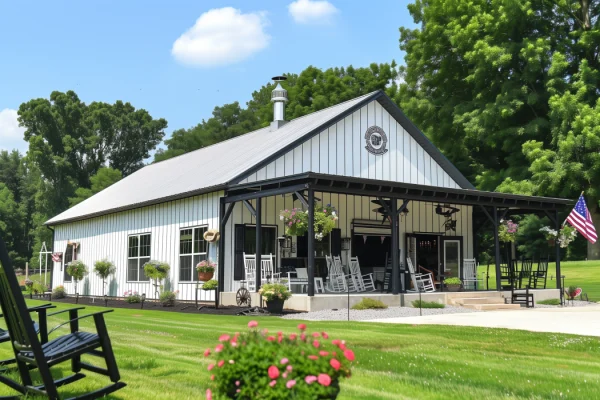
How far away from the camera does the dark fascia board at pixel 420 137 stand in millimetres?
20414

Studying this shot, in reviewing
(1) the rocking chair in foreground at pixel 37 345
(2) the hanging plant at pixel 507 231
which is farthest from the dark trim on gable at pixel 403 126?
(1) the rocking chair in foreground at pixel 37 345

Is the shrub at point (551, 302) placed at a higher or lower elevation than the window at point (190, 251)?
lower

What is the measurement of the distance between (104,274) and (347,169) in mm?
9104

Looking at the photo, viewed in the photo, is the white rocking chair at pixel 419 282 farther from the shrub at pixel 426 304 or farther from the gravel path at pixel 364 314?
the gravel path at pixel 364 314

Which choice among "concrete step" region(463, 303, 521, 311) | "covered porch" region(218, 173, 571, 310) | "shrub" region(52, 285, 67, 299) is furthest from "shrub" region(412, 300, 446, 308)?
"shrub" region(52, 285, 67, 299)

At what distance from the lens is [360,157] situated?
784 inches

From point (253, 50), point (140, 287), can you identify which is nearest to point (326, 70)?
point (253, 50)

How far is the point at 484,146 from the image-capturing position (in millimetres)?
34594

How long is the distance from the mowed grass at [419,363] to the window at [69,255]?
17.1 metres

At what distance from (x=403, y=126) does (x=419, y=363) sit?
15.2 metres

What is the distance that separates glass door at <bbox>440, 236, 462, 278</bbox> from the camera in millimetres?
21484

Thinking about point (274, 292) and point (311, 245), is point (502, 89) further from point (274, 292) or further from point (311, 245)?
point (274, 292)

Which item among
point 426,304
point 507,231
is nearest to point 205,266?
point 426,304

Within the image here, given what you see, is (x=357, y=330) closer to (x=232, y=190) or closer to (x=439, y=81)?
(x=232, y=190)
